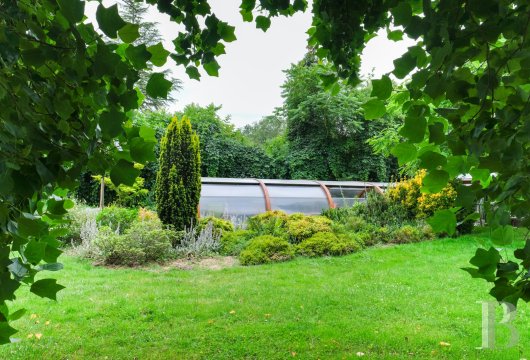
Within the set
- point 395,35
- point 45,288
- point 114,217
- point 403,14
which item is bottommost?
point 114,217

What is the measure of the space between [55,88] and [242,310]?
344 centimetres

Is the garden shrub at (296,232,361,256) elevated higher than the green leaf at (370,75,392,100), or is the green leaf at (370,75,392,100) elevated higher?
the green leaf at (370,75,392,100)

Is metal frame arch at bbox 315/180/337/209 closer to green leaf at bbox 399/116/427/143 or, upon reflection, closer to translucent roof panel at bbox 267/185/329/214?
translucent roof panel at bbox 267/185/329/214

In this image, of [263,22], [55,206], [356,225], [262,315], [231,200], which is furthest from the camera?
[231,200]

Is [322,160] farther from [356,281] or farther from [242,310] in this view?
[242,310]

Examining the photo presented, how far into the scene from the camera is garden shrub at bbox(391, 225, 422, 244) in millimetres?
8109

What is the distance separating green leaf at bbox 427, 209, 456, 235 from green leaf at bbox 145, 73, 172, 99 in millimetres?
731

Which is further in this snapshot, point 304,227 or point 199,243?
point 304,227

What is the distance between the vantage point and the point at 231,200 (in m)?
9.64

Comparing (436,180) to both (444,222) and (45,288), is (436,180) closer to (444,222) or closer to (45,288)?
(444,222)

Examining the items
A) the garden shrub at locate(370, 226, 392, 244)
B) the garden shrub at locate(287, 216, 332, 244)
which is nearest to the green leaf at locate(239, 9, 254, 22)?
the garden shrub at locate(287, 216, 332, 244)

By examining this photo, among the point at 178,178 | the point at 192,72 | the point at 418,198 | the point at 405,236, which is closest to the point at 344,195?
the point at 418,198

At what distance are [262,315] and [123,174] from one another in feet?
10.7

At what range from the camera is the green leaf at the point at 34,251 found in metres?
0.98
